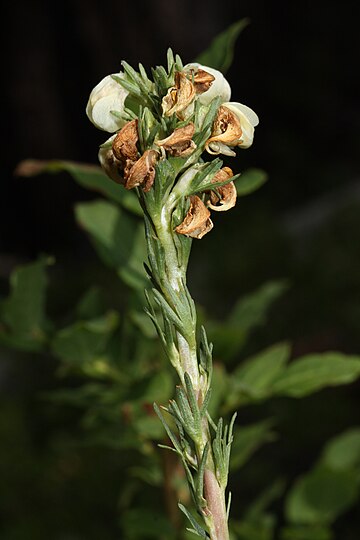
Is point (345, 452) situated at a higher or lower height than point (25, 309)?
lower

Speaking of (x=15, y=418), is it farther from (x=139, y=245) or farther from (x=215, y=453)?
(x=215, y=453)

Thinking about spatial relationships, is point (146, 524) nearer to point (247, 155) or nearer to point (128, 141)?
point (128, 141)

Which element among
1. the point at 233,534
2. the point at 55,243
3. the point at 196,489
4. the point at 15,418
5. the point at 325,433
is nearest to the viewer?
the point at 196,489

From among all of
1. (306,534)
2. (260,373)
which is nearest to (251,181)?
(260,373)

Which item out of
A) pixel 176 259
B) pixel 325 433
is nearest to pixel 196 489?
pixel 176 259

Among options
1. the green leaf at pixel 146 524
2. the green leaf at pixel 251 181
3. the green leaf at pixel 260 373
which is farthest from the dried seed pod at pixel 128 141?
the green leaf at pixel 146 524

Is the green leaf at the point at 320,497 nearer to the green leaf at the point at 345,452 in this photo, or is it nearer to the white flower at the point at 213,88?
the green leaf at the point at 345,452
